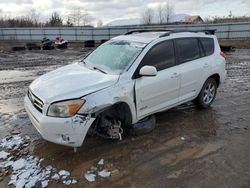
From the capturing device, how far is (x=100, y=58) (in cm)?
510

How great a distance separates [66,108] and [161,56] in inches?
85.2

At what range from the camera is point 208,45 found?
603 centimetres

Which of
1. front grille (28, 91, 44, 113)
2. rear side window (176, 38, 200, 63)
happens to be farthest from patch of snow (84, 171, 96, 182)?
rear side window (176, 38, 200, 63)

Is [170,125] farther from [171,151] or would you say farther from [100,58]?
[100,58]

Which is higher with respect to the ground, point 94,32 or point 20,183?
point 94,32

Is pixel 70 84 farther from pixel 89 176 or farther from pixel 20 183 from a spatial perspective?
pixel 20 183

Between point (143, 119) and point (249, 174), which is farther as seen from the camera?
point (143, 119)

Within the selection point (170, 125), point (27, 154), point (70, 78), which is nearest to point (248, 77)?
point (170, 125)

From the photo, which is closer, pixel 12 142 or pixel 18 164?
pixel 18 164

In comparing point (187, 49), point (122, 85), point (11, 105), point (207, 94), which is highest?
point (187, 49)

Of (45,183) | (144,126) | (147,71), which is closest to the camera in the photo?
(45,183)

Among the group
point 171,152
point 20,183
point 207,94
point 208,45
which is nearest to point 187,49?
point 208,45

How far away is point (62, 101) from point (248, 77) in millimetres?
8222

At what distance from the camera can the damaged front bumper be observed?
11.8ft
